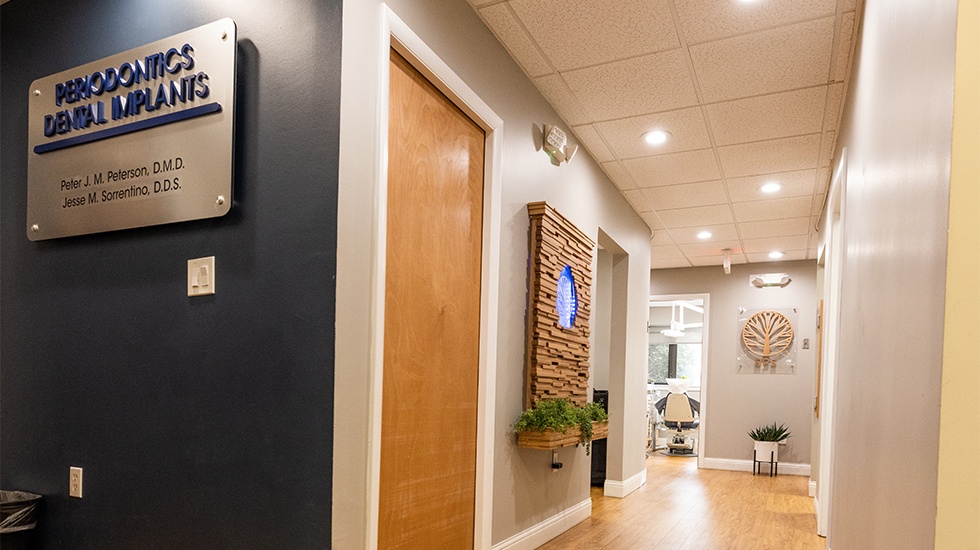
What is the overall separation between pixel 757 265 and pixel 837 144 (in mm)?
4710

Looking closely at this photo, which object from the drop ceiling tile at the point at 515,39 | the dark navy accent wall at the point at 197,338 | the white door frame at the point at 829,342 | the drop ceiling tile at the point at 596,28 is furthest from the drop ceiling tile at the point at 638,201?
the dark navy accent wall at the point at 197,338

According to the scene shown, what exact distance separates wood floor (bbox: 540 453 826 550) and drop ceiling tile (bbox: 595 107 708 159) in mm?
2502

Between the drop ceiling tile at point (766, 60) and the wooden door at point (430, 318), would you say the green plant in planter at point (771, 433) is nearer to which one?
the drop ceiling tile at point (766, 60)

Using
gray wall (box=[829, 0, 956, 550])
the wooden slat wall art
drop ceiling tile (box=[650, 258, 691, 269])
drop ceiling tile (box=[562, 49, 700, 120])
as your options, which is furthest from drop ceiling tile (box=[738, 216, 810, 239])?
gray wall (box=[829, 0, 956, 550])

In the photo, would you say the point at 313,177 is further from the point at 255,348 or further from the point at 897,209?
the point at 897,209

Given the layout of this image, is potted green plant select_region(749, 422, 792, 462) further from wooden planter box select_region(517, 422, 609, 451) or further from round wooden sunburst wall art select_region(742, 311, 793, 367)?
wooden planter box select_region(517, 422, 609, 451)

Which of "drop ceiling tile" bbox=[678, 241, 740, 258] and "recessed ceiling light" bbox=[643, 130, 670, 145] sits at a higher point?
"recessed ceiling light" bbox=[643, 130, 670, 145]

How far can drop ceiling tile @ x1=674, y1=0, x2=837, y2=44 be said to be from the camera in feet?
9.04

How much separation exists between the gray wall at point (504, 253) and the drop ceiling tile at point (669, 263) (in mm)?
2023

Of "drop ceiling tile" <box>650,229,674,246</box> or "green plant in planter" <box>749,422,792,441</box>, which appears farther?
"green plant in planter" <box>749,422,792,441</box>

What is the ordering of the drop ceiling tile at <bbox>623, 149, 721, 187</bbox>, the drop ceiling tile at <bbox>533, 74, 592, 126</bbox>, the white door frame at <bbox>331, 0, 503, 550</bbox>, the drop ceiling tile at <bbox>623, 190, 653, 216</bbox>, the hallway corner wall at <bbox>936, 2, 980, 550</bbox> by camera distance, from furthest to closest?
the drop ceiling tile at <bbox>623, 190, 653, 216</bbox> → the drop ceiling tile at <bbox>623, 149, 721, 187</bbox> → the drop ceiling tile at <bbox>533, 74, 592, 126</bbox> → the white door frame at <bbox>331, 0, 503, 550</bbox> → the hallway corner wall at <bbox>936, 2, 980, 550</bbox>

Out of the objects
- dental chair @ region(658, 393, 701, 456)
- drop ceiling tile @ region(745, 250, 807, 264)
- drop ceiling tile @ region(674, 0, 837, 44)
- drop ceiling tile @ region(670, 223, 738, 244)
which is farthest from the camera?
dental chair @ region(658, 393, 701, 456)

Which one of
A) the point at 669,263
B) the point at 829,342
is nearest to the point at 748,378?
the point at 669,263

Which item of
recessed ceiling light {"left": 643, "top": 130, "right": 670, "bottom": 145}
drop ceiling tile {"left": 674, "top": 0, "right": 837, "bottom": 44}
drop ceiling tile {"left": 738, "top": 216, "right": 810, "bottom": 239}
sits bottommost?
drop ceiling tile {"left": 738, "top": 216, "right": 810, "bottom": 239}
